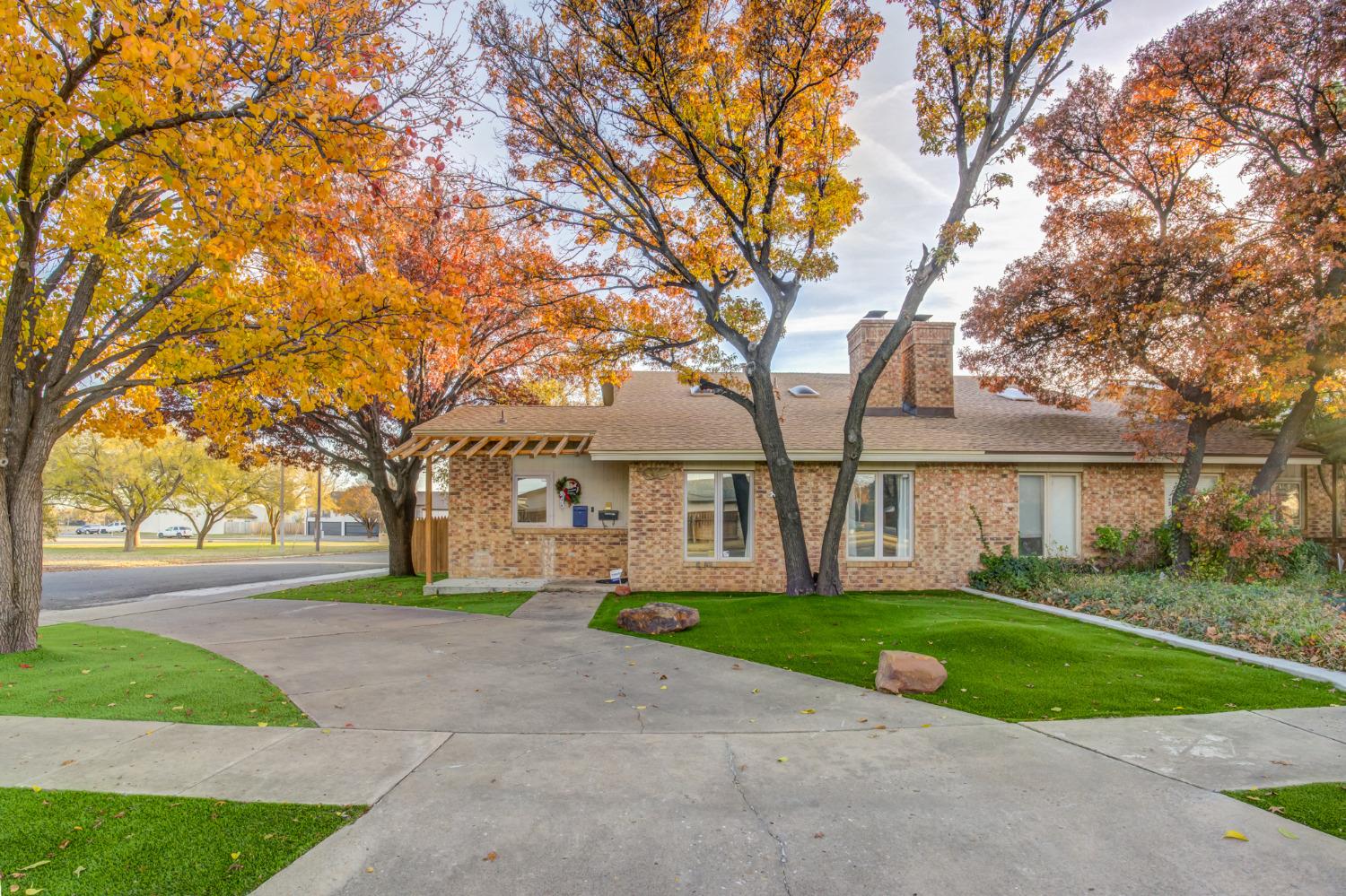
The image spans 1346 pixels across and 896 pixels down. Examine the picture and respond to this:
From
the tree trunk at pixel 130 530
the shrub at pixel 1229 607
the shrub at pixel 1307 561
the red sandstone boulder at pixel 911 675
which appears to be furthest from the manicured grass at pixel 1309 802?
the tree trunk at pixel 130 530

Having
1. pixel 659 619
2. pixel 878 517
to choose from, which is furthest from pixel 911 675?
pixel 878 517

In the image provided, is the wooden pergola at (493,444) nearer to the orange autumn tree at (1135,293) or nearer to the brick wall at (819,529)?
the brick wall at (819,529)

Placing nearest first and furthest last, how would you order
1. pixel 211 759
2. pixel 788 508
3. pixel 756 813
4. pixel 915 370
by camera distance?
1. pixel 756 813
2. pixel 211 759
3. pixel 788 508
4. pixel 915 370

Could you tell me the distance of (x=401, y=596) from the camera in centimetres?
1281

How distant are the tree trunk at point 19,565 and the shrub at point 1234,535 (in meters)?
16.3

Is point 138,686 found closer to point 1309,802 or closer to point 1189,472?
point 1309,802

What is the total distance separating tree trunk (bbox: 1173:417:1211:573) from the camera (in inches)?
466

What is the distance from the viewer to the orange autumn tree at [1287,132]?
1053 centimetres

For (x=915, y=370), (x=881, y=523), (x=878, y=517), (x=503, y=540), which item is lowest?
(x=503, y=540)

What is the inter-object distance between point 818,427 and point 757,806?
10.4m

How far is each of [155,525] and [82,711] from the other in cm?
7906

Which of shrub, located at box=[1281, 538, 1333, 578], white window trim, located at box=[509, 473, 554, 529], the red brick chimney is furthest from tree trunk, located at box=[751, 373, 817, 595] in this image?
shrub, located at box=[1281, 538, 1333, 578]

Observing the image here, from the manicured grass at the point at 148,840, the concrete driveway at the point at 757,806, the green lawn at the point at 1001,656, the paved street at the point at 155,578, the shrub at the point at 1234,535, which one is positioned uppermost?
the shrub at the point at 1234,535

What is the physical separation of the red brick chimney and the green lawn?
5.56 meters
